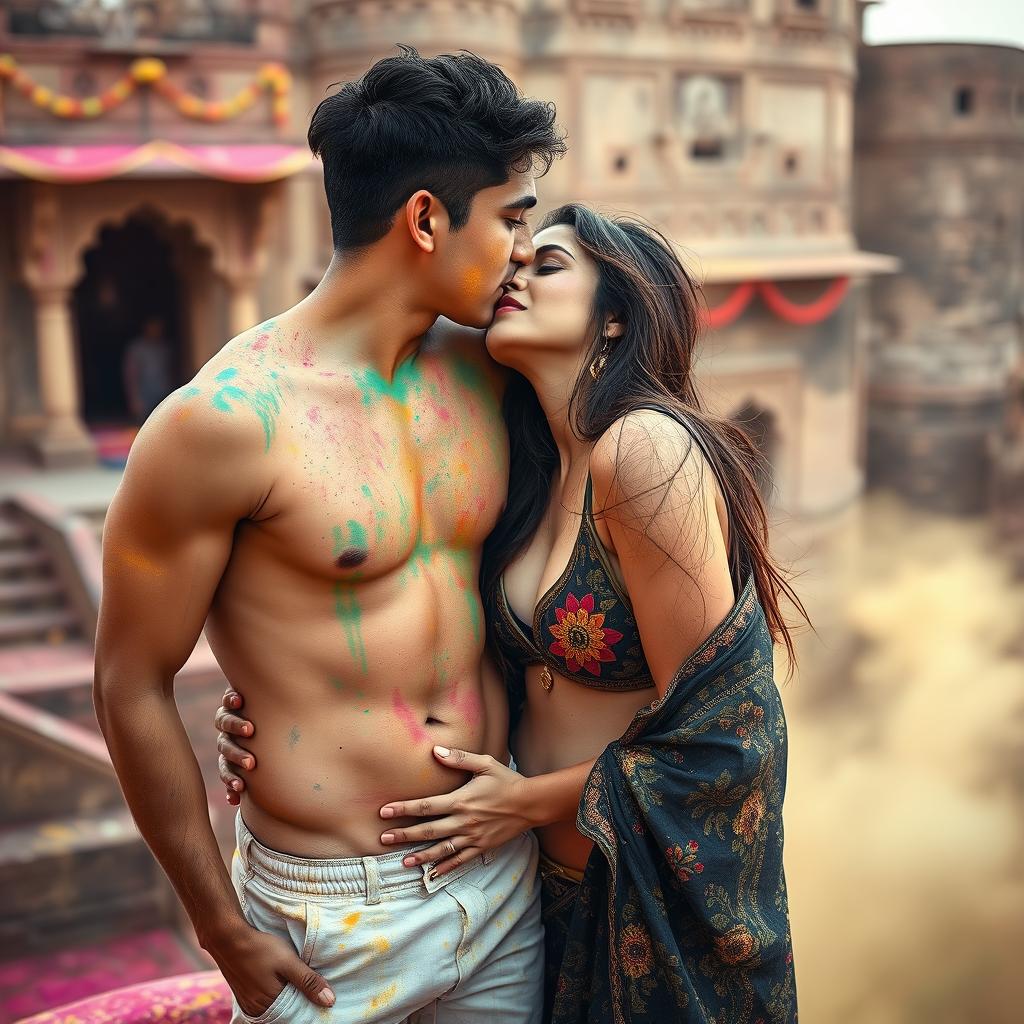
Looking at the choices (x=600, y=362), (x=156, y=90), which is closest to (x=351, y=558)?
(x=600, y=362)

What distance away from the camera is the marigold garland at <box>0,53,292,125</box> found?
10.7m

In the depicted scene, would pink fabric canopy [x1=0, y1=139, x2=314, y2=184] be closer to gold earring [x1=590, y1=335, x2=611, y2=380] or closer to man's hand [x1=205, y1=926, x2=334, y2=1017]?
gold earring [x1=590, y1=335, x2=611, y2=380]

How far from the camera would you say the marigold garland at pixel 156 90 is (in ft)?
35.0

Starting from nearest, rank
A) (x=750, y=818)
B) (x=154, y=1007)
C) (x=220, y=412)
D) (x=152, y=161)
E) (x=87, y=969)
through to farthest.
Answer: (x=220, y=412) → (x=750, y=818) → (x=154, y=1007) → (x=87, y=969) → (x=152, y=161)

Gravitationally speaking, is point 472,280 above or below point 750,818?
above

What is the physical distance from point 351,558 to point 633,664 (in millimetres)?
588

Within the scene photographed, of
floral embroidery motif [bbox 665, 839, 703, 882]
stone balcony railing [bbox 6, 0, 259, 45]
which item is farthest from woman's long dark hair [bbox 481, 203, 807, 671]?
stone balcony railing [bbox 6, 0, 259, 45]

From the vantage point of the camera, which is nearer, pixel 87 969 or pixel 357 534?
pixel 357 534

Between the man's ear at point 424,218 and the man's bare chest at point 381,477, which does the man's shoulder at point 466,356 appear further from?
the man's ear at point 424,218

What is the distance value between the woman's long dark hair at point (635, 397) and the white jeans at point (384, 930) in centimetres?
57

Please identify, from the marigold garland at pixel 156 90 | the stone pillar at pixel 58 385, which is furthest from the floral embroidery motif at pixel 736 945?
the marigold garland at pixel 156 90

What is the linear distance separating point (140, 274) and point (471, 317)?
39.9 ft

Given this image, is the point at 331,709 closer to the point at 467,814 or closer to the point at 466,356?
the point at 467,814

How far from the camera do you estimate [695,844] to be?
224 cm
